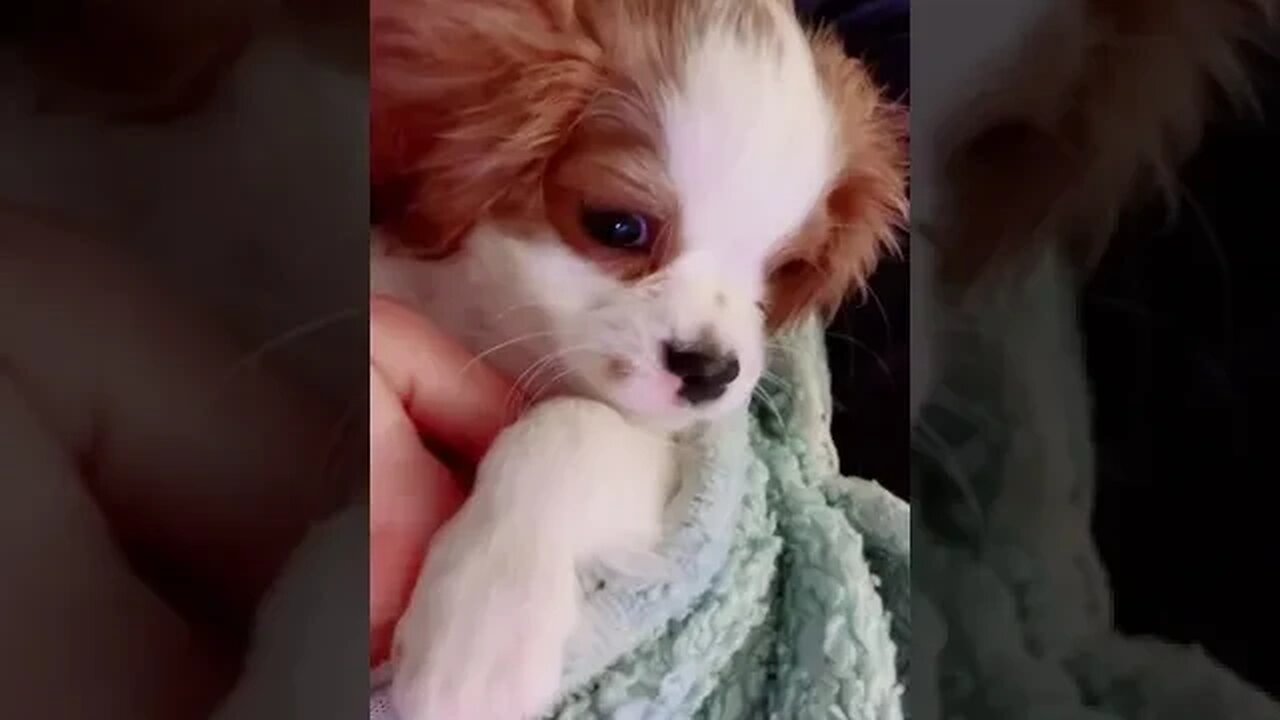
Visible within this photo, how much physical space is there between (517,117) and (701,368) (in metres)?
0.24

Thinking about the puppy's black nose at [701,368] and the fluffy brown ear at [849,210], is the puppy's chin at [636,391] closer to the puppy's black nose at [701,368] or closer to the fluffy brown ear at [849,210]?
the puppy's black nose at [701,368]

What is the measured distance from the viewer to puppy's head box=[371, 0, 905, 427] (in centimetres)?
113

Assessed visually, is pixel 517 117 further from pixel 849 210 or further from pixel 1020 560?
pixel 1020 560

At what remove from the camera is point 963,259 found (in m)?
1.28

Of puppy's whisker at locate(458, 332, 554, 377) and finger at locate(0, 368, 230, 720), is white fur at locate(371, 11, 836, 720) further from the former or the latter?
finger at locate(0, 368, 230, 720)

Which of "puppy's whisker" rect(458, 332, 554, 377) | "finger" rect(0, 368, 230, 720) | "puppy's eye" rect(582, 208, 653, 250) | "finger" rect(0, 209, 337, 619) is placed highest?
"puppy's eye" rect(582, 208, 653, 250)

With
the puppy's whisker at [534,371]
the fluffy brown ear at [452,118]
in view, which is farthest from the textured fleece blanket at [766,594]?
the fluffy brown ear at [452,118]

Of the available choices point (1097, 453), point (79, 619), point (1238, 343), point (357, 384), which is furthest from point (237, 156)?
point (1238, 343)

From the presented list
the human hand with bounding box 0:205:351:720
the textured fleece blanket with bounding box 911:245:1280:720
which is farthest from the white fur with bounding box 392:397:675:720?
the textured fleece blanket with bounding box 911:245:1280:720

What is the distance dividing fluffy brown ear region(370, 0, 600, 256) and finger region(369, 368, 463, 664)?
134 mm

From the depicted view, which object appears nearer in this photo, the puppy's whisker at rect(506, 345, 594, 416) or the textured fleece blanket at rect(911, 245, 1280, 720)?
the puppy's whisker at rect(506, 345, 594, 416)

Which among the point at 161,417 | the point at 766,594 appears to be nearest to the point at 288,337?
the point at 161,417

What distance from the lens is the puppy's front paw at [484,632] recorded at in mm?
1054

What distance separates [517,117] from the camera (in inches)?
44.6
